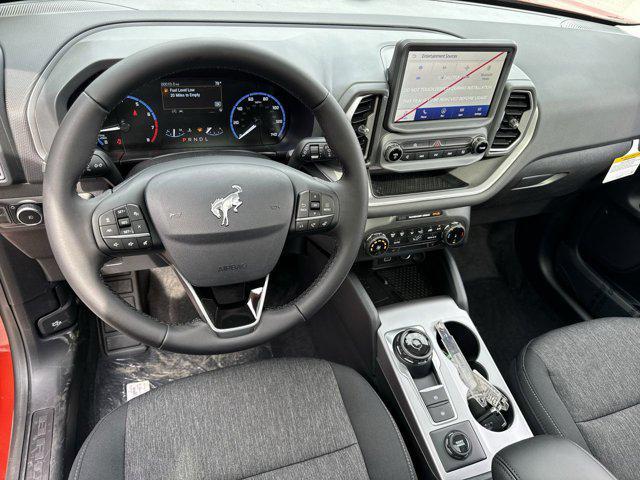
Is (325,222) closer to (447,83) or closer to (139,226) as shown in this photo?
(139,226)

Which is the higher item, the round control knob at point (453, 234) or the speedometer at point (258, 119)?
the speedometer at point (258, 119)

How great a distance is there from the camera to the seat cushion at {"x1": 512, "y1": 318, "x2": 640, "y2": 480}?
1.09 m

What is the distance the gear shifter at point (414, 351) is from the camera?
121 centimetres

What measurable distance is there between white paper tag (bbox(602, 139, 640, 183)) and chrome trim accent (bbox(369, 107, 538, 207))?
447mm

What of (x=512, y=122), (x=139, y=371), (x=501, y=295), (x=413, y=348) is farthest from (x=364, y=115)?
(x=501, y=295)

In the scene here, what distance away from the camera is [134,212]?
822 mm

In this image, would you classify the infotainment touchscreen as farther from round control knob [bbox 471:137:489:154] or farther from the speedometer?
the speedometer

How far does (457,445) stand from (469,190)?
2.16 ft

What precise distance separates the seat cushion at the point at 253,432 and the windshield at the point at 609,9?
1.51 metres

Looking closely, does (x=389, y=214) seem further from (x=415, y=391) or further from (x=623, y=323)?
(x=623, y=323)

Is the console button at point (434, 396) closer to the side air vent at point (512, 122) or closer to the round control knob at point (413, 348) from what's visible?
the round control knob at point (413, 348)

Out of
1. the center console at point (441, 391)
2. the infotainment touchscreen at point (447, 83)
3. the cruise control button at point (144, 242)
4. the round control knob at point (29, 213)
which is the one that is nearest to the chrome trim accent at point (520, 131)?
the infotainment touchscreen at point (447, 83)

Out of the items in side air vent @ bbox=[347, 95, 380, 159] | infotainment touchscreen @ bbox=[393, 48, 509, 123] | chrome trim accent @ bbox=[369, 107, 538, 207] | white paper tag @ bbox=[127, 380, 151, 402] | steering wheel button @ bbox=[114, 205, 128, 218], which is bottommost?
white paper tag @ bbox=[127, 380, 151, 402]

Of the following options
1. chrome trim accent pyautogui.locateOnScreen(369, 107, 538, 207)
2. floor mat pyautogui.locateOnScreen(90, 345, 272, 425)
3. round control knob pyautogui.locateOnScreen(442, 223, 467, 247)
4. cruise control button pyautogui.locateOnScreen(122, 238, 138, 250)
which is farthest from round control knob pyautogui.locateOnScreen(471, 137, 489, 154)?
floor mat pyautogui.locateOnScreen(90, 345, 272, 425)
